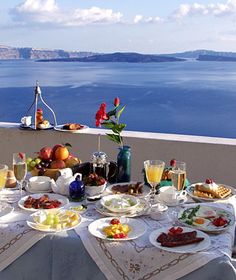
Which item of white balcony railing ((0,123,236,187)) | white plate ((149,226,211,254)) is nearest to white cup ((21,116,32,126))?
white balcony railing ((0,123,236,187))

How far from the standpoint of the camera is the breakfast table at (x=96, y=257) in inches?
51.9

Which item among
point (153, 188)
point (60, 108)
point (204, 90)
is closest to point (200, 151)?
point (153, 188)

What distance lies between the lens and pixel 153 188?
1.72m

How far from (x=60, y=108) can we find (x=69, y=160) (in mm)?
10971

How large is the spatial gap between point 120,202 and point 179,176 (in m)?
0.25

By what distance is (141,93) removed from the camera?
15.8m

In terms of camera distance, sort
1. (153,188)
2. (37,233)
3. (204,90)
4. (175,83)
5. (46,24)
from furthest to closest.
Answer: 1. (175,83)
2. (204,90)
3. (46,24)
4. (153,188)
5. (37,233)

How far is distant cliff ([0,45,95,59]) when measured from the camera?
7.50 metres

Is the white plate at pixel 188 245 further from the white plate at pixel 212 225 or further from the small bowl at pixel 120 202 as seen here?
the small bowl at pixel 120 202

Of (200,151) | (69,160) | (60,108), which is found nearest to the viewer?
(69,160)

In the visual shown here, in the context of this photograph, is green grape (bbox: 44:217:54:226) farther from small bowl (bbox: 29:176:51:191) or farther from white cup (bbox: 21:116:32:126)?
white cup (bbox: 21:116:32:126)

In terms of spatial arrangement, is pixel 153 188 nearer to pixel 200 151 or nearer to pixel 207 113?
pixel 200 151

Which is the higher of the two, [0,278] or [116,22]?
[116,22]

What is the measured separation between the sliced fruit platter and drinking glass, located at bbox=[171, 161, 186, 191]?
0.09m
